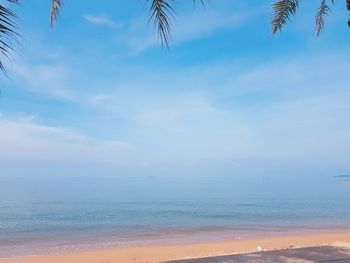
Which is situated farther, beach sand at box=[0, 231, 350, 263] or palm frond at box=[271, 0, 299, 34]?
beach sand at box=[0, 231, 350, 263]

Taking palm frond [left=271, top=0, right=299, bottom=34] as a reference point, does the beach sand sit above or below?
below

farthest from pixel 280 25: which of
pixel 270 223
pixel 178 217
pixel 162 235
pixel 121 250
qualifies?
pixel 178 217

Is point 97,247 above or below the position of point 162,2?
below

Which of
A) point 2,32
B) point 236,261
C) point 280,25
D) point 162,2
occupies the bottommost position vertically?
point 236,261

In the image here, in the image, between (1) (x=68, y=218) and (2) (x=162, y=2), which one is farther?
(1) (x=68, y=218)

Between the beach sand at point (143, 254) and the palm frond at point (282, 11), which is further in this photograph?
the beach sand at point (143, 254)

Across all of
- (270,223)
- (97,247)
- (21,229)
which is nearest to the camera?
(97,247)

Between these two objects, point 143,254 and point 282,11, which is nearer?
point 282,11

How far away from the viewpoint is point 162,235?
82.8 feet

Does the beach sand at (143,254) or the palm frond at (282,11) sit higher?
the palm frond at (282,11)

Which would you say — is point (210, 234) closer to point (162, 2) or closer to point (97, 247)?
point (97, 247)

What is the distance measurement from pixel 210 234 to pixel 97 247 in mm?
7870

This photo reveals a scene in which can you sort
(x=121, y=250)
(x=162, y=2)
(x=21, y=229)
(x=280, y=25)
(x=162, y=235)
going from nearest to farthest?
1. (x=162, y=2)
2. (x=280, y=25)
3. (x=121, y=250)
4. (x=162, y=235)
5. (x=21, y=229)

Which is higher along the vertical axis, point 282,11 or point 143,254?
point 282,11
